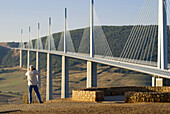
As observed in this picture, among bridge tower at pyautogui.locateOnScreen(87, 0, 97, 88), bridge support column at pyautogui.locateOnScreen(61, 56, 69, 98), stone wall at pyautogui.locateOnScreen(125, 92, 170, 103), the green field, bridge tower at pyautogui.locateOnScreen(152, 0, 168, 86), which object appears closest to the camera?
stone wall at pyautogui.locateOnScreen(125, 92, 170, 103)

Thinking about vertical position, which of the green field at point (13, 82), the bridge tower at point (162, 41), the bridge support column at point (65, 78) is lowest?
the green field at point (13, 82)

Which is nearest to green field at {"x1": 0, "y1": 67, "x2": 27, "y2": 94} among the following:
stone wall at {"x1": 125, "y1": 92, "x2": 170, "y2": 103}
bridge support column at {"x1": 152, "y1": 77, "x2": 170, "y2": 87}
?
bridge support column at {"x1": 152, "y1": 77, "x2": 170, "y2": 87}

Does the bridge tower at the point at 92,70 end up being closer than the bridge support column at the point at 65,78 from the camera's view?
Yes

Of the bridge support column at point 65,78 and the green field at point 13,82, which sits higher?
the bridge support column at point 65,78

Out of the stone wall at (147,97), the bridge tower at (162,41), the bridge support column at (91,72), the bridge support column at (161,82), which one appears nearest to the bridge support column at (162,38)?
the bridge tower at (162,41)

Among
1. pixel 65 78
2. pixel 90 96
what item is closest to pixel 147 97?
pixel 90 96

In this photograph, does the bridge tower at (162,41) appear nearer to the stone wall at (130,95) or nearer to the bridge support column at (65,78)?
the stone wall at (130,95)

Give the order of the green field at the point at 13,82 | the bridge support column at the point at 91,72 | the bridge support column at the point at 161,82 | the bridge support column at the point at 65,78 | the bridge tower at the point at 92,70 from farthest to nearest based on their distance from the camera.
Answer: the green field at the point at 13,82 → the bridge support column at the point at 65,78 → the bridge tower at the point at 92,70 → the bridge support column at the point at 91,72 → the bridge support column at the point at 161,82

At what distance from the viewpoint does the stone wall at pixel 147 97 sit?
1408cm

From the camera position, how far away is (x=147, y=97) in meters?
14.1

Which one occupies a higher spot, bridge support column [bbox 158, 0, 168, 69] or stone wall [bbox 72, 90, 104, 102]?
bridge support column [bbox 158, 0, 168, 69]

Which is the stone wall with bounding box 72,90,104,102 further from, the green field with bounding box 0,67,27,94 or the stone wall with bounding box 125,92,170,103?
the green field with bounding box 0,67,27,94

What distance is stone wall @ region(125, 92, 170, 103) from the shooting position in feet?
46.2

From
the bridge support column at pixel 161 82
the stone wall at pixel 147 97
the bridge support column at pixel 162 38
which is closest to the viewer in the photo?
the stone wall at pixel 147 97
